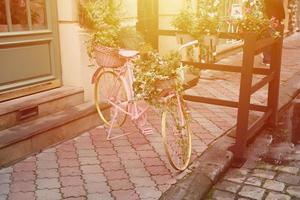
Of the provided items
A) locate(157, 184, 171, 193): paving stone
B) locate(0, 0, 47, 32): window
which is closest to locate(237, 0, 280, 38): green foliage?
locate(157, 184, 171, 193): paving stone

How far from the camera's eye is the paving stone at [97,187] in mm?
3787

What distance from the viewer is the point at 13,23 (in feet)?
16.2

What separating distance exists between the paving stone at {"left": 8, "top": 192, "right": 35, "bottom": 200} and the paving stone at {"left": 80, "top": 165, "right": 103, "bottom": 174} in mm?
664

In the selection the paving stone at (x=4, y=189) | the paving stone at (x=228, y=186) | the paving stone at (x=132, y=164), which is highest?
the paving stone at (x=132, y=164)

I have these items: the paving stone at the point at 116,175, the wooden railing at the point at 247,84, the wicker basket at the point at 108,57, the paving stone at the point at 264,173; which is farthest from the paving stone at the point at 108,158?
the paving stone at the point at 264,173

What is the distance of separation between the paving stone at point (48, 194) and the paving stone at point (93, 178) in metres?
0.35

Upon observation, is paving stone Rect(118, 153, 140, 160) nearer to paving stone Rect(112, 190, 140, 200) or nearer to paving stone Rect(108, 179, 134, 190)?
paving stone Rect(108, 179, 134, 190)

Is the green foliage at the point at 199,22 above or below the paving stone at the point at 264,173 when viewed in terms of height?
above

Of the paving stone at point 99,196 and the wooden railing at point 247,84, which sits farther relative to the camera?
the wooden railing at point 247,84

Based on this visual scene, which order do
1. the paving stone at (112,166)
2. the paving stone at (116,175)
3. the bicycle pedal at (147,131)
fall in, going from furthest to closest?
1. the bicycle pedal at (147,131)
2. the paving stone at (112,166)
3. the paving stone at (116,175)

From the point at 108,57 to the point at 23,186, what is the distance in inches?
69.8

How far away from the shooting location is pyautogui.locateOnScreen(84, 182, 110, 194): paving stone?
379cm

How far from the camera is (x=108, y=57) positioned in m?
4.69

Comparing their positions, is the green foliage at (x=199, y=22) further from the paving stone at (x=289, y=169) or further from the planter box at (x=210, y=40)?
the paving stone at (x=289, y=169)
